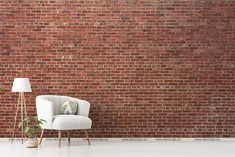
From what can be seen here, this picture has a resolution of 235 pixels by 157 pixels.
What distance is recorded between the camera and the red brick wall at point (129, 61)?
30.3 ft

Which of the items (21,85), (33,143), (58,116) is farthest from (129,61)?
(33,143)

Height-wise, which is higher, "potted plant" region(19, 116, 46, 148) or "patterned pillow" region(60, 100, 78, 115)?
"patterned pillow" region(60, 100, 78, 115)

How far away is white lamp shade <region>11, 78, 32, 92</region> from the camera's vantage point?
8.57 meters

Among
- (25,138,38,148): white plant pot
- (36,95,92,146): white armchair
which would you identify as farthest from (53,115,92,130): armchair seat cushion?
(25,138,38,148): white plant pot

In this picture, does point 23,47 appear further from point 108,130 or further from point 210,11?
point 210,11

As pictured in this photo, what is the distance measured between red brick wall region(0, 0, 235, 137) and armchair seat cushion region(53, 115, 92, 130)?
1106mm

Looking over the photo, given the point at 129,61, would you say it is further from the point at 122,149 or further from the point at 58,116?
the point at 122,149

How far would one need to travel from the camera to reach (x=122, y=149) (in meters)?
7.65

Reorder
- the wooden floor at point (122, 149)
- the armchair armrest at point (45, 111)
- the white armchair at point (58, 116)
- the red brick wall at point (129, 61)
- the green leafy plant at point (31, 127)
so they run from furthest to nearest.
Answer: the red brick wall at point (129, 61), the armchair armrest at point (45, 111), the white armchair at point (58, 116), the green leafy plant at point (31, 127), the wooden floor at point (122, 149)

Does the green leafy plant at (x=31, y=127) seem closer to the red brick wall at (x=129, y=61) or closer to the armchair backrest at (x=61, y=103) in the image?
the armchair backrest at (x=61, y=103)

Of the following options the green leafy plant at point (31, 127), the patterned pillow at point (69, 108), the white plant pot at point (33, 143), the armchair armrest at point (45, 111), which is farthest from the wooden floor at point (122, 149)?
the patterned pillow at point (69, 108)

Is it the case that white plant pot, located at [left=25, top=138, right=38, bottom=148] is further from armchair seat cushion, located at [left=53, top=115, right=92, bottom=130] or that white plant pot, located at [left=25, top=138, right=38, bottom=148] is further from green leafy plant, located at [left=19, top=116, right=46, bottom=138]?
armchair seat cushion, located at [left=53, top=115, right=92, bottom=130]

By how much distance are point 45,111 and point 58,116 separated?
0.26 m

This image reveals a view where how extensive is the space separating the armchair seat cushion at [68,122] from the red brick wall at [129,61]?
111cm
